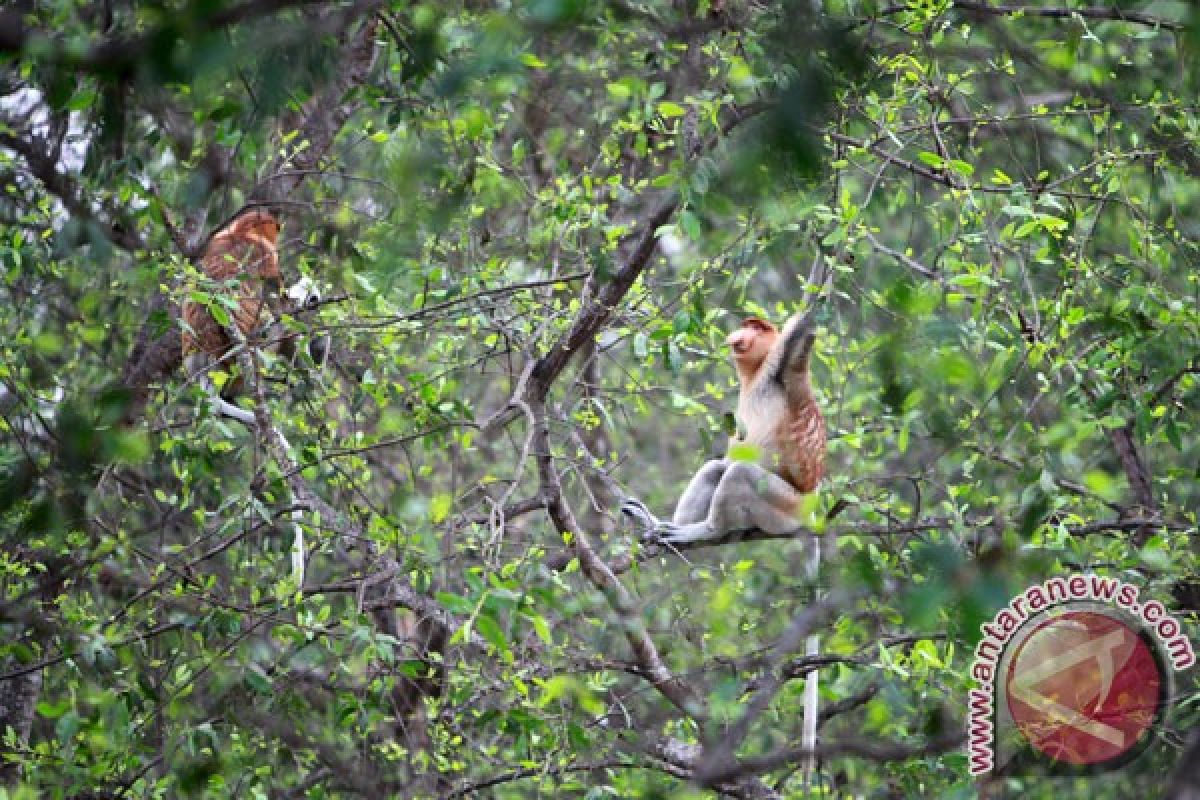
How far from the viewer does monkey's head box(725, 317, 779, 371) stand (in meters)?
5.50

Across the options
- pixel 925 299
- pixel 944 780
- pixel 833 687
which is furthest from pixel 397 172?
pixel 833 687

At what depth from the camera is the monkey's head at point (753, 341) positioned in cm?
550

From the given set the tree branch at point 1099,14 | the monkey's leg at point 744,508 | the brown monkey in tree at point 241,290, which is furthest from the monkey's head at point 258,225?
the tree branch at point 1099,14

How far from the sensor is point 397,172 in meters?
2.15

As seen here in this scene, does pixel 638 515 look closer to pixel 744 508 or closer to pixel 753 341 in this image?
pixel 744 508

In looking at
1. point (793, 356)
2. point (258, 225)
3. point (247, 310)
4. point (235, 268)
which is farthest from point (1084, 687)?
point (258, 225)

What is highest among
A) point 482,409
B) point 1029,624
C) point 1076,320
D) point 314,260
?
point 482,409

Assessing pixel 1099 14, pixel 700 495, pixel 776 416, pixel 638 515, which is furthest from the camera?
pixel 700 495

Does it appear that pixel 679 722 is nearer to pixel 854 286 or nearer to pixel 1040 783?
pixel 1040 783

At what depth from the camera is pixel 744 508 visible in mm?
5535

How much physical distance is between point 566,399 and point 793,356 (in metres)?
0.92

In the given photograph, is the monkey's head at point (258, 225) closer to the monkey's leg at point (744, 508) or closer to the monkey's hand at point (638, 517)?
the monkey's hand at point (638, 517)

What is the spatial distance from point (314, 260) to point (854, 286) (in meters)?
1.92
